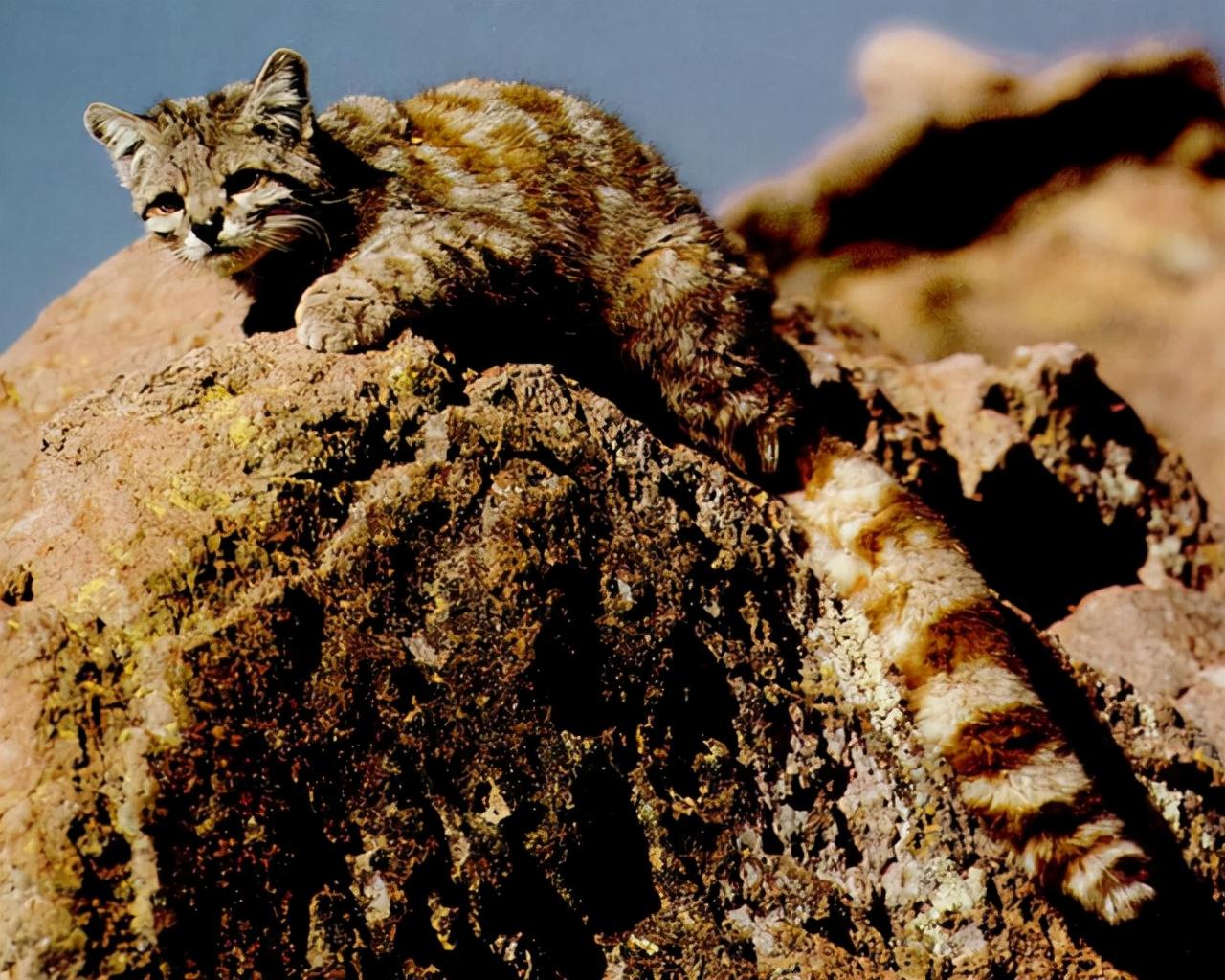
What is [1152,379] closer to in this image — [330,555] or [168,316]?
[168,316]

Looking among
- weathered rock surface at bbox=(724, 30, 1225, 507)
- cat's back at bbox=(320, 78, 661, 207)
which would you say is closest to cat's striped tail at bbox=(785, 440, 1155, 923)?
cat's back at bbox=(320, 78, 661, 207)

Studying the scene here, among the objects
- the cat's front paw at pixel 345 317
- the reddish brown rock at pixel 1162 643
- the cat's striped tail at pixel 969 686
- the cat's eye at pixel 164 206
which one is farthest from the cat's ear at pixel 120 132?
the reddish brown rock at pixel 1162 643

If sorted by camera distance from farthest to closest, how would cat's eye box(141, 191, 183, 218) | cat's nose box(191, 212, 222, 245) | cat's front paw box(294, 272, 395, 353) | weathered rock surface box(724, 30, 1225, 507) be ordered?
weathered rock surface box(724, 30, 1225, 507) → cat's eye box(141, 191, 183, 218) → cat's nose box(191, 212, 222, 245) → cat's front paw box(294, 272, 395, 353)

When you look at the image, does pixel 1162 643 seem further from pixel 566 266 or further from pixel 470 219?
pixel 470 219

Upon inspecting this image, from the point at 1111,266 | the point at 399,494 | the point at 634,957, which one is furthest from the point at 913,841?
the point at 1111,266

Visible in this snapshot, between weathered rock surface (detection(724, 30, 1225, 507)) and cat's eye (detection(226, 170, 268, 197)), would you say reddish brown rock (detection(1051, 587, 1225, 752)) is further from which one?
weathered rock surface (detection(724, 30, 1225, 507))

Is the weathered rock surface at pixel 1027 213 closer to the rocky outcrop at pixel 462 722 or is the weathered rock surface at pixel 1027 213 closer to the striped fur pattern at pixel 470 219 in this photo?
the striped fur pattern at pixel 470 219
